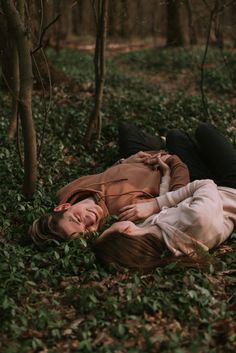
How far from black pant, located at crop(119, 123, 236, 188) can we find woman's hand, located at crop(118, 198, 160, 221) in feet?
2.54

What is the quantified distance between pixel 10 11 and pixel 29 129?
1.22 m

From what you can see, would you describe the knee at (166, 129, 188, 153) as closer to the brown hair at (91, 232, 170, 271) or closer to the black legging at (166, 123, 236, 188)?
the black legging at (166, 123, 236, 188)

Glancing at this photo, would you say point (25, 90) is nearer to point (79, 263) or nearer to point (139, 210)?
point (139, 210)

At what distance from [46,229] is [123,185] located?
106cm

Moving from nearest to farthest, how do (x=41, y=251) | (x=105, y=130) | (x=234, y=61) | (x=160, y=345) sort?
(x=160, y=345), (x=41, y=251), (x=105, y=130), (x=234, y=61)

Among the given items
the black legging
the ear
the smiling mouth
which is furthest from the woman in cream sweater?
the black legging

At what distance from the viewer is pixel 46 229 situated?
16.4 ft

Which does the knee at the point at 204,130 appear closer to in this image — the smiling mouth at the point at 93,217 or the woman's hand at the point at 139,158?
the woman's hand at the point at 139,158

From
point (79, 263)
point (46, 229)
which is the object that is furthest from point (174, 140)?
point (79, 263)

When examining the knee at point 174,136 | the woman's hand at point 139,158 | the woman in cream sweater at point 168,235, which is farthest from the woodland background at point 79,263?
the knee at point 174,136

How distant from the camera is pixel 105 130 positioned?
8461 millimetres

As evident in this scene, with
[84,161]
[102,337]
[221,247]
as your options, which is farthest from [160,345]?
[84,161]

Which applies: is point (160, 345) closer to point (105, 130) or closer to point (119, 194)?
point (119, 194)

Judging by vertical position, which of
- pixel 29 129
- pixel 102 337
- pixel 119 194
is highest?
pixel 29 129
